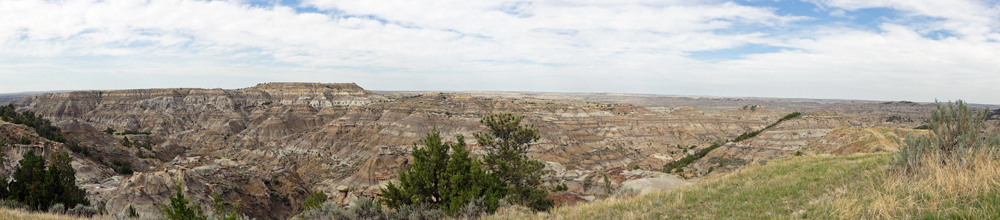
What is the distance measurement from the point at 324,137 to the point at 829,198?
261 feet

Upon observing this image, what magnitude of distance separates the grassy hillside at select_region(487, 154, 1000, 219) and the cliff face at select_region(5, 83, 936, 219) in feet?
56.7

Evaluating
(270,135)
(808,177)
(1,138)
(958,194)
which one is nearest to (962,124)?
(808,177)

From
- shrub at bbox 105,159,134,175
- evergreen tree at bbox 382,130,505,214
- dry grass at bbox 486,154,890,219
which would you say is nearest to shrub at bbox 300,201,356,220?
evergreen tree at bbox 382,130,505,214

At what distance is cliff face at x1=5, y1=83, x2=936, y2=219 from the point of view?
3638 cm

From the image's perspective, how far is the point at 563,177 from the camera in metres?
48.7

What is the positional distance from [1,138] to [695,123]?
97.3m

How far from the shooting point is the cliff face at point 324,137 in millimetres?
36375

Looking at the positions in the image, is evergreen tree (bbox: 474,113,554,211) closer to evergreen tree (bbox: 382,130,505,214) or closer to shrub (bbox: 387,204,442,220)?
evergreen tree (bbox: 382,130,505,214)

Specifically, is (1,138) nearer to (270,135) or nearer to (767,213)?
(767,213)

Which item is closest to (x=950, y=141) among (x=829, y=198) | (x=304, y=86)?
(x=829, y=198)

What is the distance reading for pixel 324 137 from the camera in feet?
255

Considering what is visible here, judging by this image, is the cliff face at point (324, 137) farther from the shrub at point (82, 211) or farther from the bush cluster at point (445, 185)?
the bush cluster at point (445, 185)

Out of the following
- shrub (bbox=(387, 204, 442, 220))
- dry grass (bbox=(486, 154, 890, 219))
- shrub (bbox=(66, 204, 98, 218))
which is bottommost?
shrub (bbox=(66, 204, 98, 218))

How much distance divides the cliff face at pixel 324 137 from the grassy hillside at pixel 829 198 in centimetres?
1729
